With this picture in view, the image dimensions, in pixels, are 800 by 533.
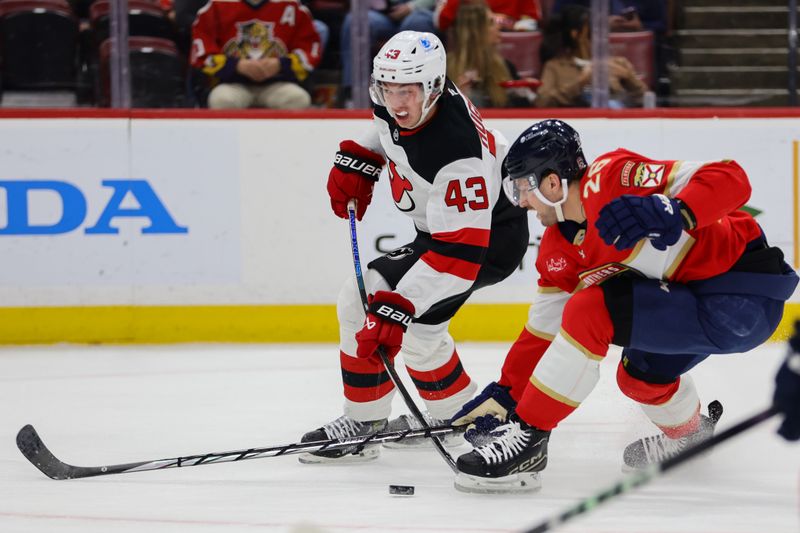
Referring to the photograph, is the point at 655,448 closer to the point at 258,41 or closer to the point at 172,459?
the point at 172,459

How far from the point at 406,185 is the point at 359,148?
0.88 feet

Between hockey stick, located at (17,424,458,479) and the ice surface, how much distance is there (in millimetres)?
34

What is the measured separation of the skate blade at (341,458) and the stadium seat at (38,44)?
245 centimetres

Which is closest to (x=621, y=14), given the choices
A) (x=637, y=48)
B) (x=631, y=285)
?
(x=637, y=48)

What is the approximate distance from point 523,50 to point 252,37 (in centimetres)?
116

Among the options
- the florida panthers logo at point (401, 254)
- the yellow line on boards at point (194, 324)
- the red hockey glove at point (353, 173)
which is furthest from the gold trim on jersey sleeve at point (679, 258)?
the yellow line on boards at point (194, 324)

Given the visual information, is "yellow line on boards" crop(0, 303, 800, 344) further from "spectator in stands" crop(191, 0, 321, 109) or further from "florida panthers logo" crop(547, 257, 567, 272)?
"florida panthers logo" crop(547, 257, 567, 272)

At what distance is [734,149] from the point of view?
4.92 m

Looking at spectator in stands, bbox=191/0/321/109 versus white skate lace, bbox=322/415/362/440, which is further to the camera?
spectator in stands, bbox=191/0/321/109

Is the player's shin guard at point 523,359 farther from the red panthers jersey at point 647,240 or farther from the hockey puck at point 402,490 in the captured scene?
the hockey puck at point 402,490

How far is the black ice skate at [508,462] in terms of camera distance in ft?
9.02

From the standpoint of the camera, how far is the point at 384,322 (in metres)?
2.93

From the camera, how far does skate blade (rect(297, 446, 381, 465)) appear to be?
10.4 ft

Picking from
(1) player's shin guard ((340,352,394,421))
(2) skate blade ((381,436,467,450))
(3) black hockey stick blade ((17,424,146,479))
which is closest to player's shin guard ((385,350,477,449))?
(2) skate blade ((381,436,467,450))
